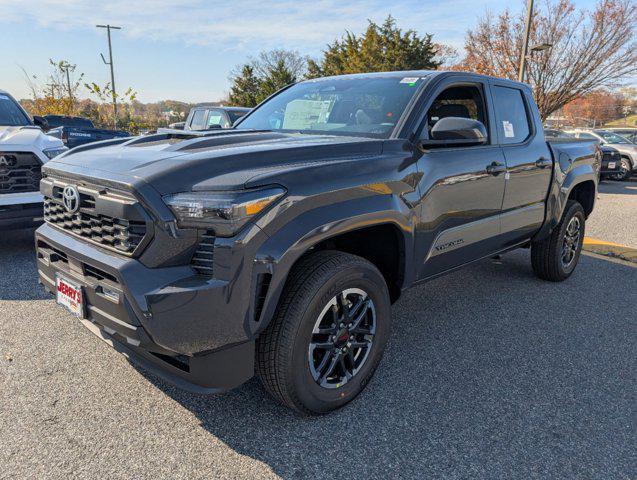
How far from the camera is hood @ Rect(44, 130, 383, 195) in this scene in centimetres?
204

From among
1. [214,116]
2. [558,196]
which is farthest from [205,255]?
[214,116]

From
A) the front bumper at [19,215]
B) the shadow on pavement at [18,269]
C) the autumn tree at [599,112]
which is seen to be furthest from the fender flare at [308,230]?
the autumn tree at [599,112]

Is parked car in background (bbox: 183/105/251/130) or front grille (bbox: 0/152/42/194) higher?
parked car in background (bbox: 183/105/251/130)

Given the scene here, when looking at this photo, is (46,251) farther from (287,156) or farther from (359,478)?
(359,478)

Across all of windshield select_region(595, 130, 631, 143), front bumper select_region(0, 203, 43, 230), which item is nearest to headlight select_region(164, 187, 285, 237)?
front bumper select_region(0, 203, 43, 230)

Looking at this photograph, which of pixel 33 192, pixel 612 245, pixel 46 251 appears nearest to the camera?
pixel 46 251

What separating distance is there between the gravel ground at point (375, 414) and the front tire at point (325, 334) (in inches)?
7.7

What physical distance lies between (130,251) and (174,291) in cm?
32

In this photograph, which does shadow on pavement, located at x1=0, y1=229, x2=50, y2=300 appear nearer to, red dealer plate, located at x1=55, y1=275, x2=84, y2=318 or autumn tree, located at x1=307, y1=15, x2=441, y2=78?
red dealer plate, located at x1=55, y1=275, x2=84, y2=318

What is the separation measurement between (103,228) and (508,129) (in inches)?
122

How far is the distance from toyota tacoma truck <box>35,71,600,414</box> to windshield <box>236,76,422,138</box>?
0.6 inches

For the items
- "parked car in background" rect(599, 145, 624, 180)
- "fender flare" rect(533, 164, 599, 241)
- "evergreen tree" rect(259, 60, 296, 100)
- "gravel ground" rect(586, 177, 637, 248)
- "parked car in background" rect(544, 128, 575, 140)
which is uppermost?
"evergreen tree" rect(259, 60, 296, 100)

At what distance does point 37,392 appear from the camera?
2.66m

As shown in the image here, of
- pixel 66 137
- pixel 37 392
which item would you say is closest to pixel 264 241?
pixel 37 392
